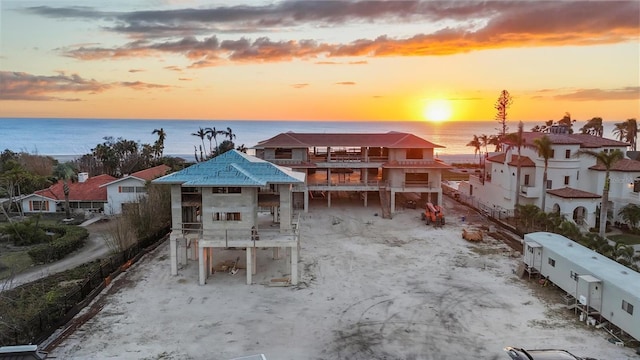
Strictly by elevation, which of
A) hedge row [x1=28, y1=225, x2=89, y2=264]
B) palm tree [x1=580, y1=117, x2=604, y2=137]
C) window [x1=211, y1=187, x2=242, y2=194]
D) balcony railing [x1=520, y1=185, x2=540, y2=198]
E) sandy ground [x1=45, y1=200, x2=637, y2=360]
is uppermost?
palm tree [x1=580, y1=117, x2=604, y2=137]

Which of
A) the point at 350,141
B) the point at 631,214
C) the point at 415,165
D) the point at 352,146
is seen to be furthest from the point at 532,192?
the point at 350,141

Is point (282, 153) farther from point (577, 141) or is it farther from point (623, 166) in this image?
point (623, 166)

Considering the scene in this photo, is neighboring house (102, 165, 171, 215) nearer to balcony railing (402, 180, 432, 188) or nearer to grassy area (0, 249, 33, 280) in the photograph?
grassy area (0, 249, 33, 280)

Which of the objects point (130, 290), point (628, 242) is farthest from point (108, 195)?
point (628, 242)

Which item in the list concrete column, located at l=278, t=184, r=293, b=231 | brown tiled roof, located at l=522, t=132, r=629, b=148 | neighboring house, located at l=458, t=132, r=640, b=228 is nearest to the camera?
concrete column, located at l=278, t=184, r=293, b=231

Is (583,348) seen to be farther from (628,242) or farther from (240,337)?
(628,242)

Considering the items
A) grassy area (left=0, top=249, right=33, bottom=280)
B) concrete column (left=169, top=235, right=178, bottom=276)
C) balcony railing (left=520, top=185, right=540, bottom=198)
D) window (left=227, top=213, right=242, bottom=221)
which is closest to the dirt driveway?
grassy area (left=0, top=249, right=33, bottom=280)
